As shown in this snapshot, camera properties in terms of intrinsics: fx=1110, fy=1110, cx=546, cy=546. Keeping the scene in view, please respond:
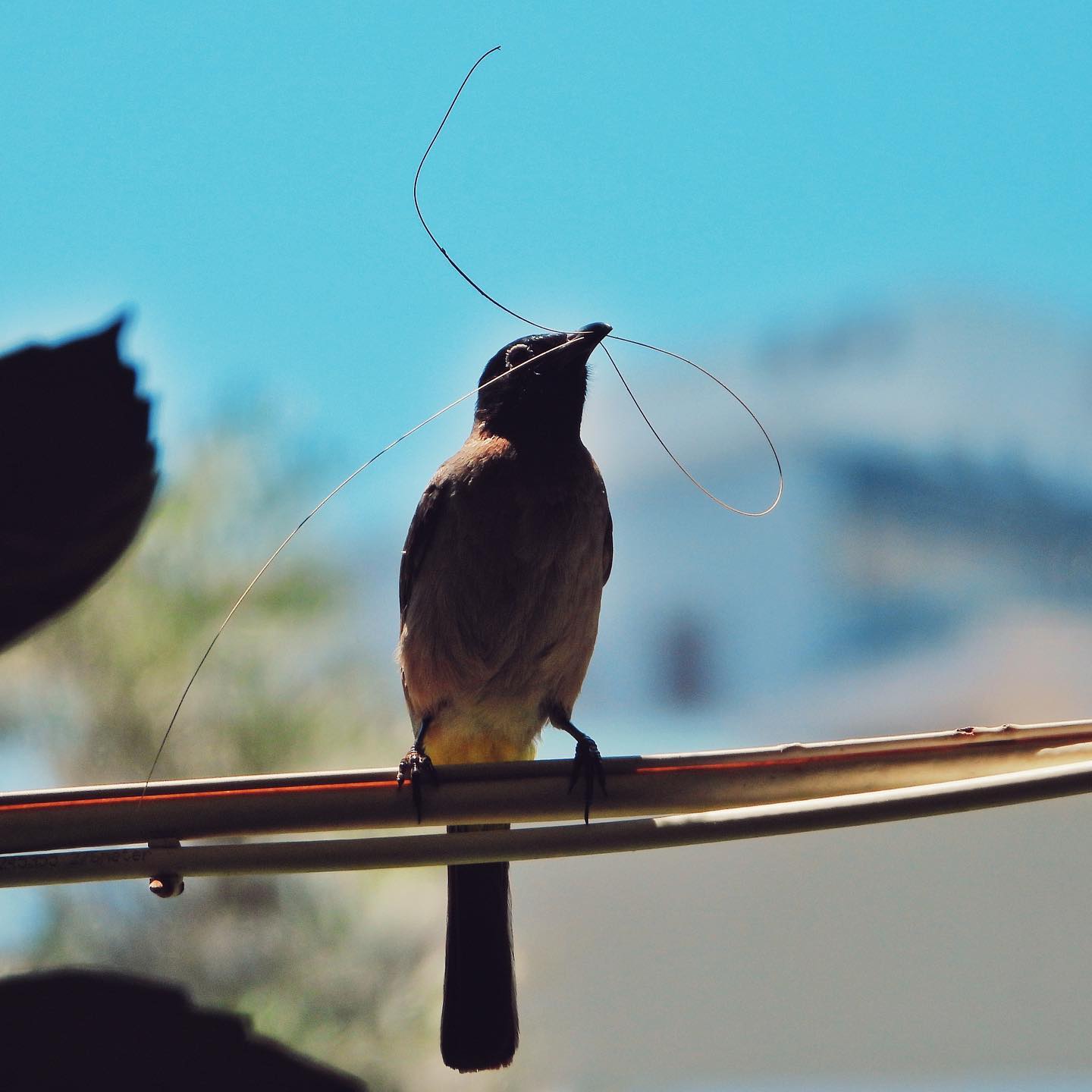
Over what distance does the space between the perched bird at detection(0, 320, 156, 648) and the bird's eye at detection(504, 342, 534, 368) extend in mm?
980

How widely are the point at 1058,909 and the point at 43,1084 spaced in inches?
93.0

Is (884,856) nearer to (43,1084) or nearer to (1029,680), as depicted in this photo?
(1029,680)

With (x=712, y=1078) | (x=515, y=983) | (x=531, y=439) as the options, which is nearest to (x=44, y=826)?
(x=515, y=983)

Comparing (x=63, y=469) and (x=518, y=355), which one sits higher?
(x=518, y=355)

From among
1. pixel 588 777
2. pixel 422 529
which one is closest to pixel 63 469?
pixel 422 529

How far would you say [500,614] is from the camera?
243 cm

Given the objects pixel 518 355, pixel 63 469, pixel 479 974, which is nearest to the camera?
pixel 479 974

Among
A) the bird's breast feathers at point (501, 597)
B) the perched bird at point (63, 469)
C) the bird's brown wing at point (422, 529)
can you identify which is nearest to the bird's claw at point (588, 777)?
the bird's breast feathers at point (501, 597)

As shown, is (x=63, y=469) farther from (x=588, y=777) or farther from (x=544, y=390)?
(x=588, y=777)

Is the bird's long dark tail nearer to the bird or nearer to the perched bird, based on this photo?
the bird

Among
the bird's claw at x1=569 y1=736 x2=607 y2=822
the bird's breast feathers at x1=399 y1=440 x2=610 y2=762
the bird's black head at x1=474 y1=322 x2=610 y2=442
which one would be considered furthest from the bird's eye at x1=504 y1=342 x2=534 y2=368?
the bird's claw at x1=569 y1=736 x2=607 y2=822

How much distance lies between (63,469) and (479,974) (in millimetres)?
1636

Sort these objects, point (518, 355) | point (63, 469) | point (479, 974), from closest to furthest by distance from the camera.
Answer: point (479, 974)
point (518, 355)
point (63, 469)

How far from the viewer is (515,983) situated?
2.42 m
